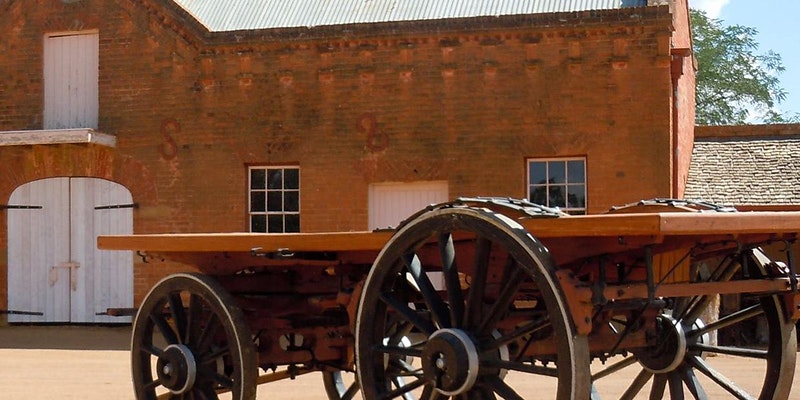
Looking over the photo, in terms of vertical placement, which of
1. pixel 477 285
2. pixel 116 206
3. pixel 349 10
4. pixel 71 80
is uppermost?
pixel 349 10

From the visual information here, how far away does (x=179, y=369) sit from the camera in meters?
6.32

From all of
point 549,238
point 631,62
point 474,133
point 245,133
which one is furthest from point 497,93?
point 549,238

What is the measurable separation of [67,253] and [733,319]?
1234 cm

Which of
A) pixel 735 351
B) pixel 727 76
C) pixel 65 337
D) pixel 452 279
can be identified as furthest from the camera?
pixel 727 76

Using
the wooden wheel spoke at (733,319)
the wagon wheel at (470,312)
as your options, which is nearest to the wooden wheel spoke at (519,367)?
the wagon wheel at (470,312)

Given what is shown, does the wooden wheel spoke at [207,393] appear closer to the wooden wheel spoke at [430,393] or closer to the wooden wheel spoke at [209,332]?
the wooden wheel spoke at [209,332]

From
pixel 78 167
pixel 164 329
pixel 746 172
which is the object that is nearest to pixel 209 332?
pixel 164 329

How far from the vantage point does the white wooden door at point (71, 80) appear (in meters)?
16.5

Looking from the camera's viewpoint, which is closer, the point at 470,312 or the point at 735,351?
the point at 470,312

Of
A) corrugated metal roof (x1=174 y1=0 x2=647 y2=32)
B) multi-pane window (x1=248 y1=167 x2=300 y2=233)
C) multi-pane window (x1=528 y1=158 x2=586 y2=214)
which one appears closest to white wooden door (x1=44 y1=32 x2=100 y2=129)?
corrugated metal roof (x1=174 y1=0 x2=647 y2=32)

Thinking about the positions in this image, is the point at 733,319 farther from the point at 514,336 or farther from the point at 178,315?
the point at 178,315

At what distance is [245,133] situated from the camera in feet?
51.4

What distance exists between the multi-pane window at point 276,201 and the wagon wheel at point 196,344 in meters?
8.94

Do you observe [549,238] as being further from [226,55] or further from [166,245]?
[226,55]
